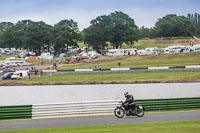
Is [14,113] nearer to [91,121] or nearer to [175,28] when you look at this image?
[91,121]

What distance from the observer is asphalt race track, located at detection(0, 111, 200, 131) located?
62.0 ft

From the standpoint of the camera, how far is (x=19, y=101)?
4097 cm

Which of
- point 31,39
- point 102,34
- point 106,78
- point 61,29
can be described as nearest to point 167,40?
point 102,34

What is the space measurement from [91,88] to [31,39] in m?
70.3

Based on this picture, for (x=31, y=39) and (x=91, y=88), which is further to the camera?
(x=31, y=39)

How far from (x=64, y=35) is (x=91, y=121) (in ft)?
290

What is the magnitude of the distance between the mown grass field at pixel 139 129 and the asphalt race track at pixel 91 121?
1.10m

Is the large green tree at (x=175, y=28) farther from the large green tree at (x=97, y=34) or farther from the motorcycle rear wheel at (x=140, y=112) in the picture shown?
the motorcycle rear wheel at (x=140, y=112)

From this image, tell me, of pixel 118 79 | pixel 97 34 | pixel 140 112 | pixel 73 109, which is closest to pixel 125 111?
pixel 140 112

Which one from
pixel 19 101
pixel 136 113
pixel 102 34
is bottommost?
pixel 19 101

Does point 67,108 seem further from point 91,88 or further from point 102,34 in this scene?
point 102,34

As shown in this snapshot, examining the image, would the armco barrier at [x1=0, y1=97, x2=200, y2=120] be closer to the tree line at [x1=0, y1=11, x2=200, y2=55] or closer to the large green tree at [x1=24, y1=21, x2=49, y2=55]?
the tree line at [x1=0, y1=11, x2=200, y2=55]

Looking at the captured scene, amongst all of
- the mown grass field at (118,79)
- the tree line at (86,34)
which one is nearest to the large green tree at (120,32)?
the tree line at (86,34)

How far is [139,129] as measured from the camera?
16.9 m
